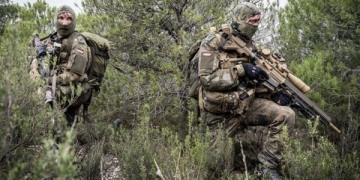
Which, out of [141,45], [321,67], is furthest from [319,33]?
[141,45]

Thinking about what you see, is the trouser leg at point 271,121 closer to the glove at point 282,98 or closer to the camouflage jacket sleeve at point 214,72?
the glove at point 282,98

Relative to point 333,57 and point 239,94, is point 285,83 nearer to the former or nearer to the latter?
point 239,94

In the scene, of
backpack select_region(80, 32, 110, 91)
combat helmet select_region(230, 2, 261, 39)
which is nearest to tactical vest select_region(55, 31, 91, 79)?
backpack select_region(80, 32, 110, 91)

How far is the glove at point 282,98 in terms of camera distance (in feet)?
15.3

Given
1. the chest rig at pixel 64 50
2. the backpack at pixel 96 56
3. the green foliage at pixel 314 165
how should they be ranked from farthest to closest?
1. the backpack at pixel 96 56
2. the chest rig at pixel 64 50
3. the green foliage at pixel 314 165

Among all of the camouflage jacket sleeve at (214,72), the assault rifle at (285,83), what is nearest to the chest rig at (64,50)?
the camouflage jacket sleeve at (214,72)

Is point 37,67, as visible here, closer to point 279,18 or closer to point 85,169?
point 85,169

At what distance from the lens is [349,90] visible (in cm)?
482

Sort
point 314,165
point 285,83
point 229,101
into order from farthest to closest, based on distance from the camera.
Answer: point 285,83, point 229,101, point 314,165

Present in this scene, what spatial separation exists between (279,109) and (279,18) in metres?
2.42

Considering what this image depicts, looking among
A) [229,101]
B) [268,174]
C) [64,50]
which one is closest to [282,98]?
[229,101]

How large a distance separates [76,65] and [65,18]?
655 millimetres

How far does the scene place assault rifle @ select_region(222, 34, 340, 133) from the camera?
4.57 m

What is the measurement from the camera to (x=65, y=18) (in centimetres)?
512
